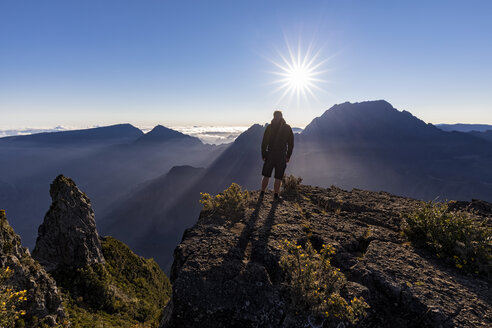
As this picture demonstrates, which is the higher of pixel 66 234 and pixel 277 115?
pixel 277 115

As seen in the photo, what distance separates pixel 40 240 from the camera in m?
11.0

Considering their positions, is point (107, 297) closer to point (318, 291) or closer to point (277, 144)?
point (277, 144)

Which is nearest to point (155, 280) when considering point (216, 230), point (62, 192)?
point (62, 192)

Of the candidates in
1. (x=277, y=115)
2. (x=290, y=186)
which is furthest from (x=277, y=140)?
(x=290, y=186)

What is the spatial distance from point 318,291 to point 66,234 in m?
12.8

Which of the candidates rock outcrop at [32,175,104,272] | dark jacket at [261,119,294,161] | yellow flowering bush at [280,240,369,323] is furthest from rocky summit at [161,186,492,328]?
rock outcrop at [32,175,104,272]

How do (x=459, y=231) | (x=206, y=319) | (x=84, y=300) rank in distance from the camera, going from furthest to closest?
1. (x=84, y=300)
2. (x=459, y=231)
3. (x=206, y=319)

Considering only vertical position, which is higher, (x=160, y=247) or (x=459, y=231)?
(x=459, y=231)

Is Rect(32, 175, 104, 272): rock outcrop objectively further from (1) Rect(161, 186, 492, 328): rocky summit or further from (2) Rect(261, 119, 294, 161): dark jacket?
(2) Rect(261, 119, 294, 161): dark jacket

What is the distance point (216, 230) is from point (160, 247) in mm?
188304

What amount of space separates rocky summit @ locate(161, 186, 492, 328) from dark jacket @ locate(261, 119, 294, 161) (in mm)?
2510

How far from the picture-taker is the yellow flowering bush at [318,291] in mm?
A: 3410

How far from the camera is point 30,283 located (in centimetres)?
590

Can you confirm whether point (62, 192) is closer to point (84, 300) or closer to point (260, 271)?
point (84, 300)
